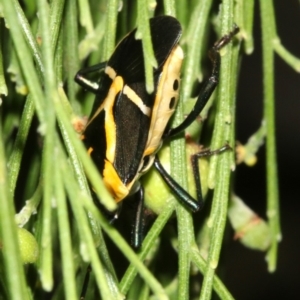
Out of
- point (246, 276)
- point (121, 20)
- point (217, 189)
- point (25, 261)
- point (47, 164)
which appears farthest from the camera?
point (246, 276)

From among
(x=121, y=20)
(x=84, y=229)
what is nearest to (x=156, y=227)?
(x=84, y=229)

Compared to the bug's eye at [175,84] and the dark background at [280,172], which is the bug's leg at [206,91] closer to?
the bug's eye at [175,84]

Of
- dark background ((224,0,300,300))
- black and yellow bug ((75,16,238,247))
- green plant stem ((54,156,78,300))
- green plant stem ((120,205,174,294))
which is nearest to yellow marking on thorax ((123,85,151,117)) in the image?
black and yellow bug ((75,16,238,247))

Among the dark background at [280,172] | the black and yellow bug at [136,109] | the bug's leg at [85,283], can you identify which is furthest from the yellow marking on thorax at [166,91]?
the dark background at [280,172]

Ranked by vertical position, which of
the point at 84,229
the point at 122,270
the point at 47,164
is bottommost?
the point at 122,270

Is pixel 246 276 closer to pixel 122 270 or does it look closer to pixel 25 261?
pixel 122 270

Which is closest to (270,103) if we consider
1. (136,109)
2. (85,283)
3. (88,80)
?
(136,109)

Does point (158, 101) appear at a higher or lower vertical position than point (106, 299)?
higher

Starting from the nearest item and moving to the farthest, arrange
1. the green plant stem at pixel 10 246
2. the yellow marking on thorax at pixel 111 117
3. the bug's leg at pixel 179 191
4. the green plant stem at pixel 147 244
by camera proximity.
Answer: the green plant stem at pixel 10 246, the green plant stem at pixel 147 244, the bug's leg at pixel 179 191, the yellow marking on thorax at pixel 111 117
